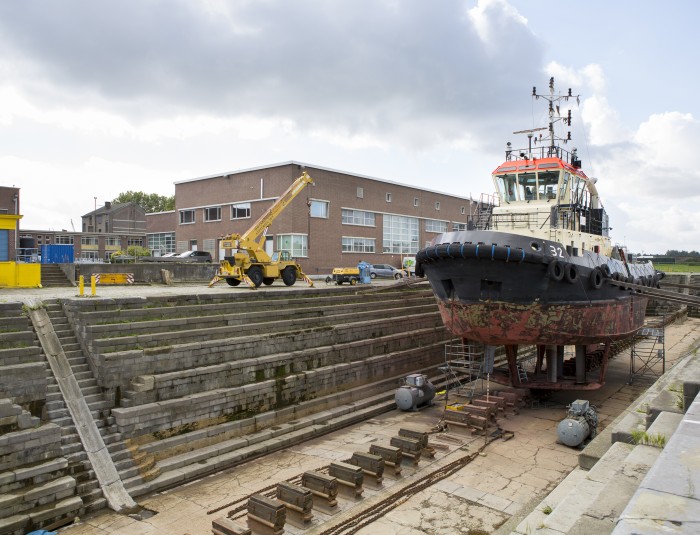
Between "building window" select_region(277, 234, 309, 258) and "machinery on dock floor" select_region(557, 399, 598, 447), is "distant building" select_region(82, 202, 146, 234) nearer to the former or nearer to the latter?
"building window" select_region(277, 234, 309, 258)

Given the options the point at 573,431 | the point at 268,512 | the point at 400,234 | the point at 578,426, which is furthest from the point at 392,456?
the point at 400,234

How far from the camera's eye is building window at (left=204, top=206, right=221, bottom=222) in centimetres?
4156

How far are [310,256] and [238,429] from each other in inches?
985

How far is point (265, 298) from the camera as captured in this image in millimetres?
17234

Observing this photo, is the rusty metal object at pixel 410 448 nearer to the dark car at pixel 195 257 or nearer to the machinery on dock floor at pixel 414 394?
the machinery on dock floor at pixel 414 394

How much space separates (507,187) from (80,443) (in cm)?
1557

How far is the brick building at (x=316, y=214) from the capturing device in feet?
121

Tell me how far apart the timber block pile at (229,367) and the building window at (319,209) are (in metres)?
19.2

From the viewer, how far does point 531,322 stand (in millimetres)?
14836

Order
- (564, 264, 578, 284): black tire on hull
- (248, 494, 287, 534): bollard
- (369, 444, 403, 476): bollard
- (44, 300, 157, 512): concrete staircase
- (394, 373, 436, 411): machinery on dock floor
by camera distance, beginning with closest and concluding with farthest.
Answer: (248, 494, 287, 534): bollard, (44, 300, 157, 512): concrete staircase, (369, 444, 403, 476): bollard, (564, 264, 578, 284): black tire on hull, (394, 373, 436, 411): machinery on dock floor

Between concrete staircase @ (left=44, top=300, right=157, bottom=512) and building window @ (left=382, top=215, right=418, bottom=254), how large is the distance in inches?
1348

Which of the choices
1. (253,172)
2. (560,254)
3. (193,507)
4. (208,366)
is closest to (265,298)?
(208,366)

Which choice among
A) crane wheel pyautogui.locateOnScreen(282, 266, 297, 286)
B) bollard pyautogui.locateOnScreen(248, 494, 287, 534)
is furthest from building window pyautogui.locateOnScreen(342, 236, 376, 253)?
bollard pyautogui.locateOnScreen(248, 494, 287, 534)

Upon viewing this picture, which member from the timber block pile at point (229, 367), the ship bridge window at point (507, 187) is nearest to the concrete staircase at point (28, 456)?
the timber block pile at point (229, 367)
